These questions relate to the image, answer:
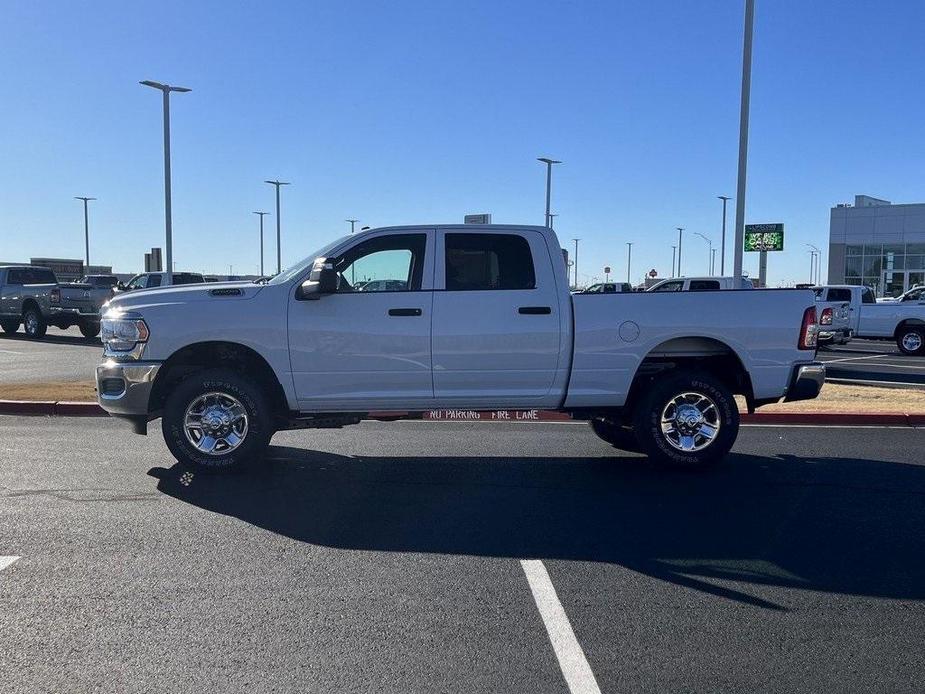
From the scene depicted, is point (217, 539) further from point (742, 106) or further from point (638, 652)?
point (742, 106)

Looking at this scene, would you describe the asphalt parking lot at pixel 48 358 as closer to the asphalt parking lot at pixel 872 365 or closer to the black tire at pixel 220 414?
the black tire at pixel 220 414

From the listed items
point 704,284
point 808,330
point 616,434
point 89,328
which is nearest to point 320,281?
point 616,434

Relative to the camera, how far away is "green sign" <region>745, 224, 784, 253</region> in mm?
26297

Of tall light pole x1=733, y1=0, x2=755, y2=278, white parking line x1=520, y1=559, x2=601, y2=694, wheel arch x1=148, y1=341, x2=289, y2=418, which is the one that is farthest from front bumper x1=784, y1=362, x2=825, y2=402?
tall light pole x1=733, y1=0, x2=755, y2=278

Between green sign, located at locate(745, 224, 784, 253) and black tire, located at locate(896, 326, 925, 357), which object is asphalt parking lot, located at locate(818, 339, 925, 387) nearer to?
black tire, located at locate(896, 326, 925, 357)

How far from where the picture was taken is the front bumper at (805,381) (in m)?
7.46

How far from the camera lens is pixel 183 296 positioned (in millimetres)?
7180

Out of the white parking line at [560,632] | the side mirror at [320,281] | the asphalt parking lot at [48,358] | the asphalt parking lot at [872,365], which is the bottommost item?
the asphalt parking lot at [48,358]

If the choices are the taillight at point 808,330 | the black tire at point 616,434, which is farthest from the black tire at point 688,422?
the black tire at point 616,434

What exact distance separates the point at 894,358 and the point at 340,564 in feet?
65.4

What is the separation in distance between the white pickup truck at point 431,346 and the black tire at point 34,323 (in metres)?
19.9

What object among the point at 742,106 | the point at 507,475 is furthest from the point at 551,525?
the point at 742,106

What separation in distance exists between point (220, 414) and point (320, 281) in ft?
4.87

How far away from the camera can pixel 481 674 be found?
3.58 meters
